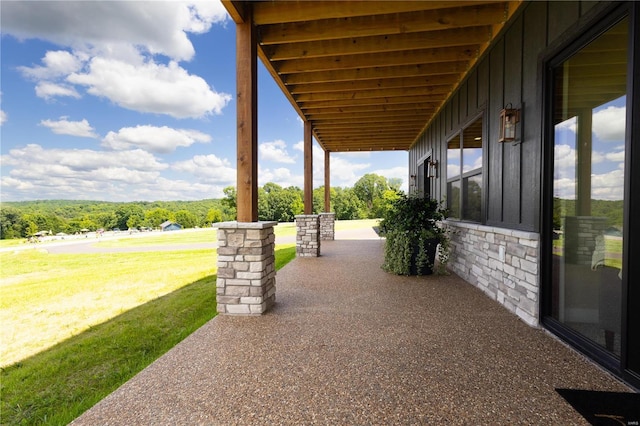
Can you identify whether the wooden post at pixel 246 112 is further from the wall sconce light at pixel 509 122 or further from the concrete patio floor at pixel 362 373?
the wall sconce light at pixel 509 122

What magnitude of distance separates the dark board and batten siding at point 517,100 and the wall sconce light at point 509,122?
0.23ft

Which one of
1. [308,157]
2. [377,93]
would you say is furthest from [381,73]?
[308,157]

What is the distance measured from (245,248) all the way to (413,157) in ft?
27.3

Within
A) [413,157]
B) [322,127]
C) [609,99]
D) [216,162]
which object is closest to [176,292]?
[322,127]

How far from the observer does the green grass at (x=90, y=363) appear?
202cm

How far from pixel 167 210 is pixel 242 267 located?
2364cm

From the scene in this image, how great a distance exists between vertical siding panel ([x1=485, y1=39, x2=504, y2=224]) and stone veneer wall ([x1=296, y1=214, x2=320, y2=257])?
384 centimetres

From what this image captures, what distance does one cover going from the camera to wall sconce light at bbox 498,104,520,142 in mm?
3076

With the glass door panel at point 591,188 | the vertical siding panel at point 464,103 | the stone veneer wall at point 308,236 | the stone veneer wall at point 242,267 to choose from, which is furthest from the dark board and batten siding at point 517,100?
the stone veneer wall at point 308,236

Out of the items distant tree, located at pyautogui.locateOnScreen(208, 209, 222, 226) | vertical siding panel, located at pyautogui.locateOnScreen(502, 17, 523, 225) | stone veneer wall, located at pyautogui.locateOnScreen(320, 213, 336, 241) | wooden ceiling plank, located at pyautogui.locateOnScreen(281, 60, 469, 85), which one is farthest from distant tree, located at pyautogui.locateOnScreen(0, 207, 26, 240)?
vertical siding panel, located at pyautogui.locateOnScreen(502, 17, 523, 225)

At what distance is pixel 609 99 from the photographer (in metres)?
2.08

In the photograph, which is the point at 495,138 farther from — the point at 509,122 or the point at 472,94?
the point at 472,94

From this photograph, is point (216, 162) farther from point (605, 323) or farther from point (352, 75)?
point (605, 323)

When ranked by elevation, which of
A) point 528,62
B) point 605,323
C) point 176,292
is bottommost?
point 176,292
